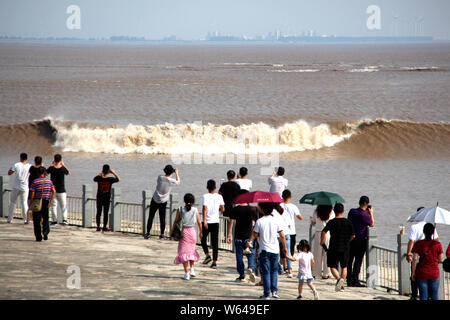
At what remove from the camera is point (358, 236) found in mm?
12969

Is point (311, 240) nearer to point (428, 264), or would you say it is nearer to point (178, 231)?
point (178, 231)

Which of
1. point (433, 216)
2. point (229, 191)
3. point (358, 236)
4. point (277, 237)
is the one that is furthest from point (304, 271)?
point (229, 191)

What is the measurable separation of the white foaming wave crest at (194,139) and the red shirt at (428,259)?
104 ft

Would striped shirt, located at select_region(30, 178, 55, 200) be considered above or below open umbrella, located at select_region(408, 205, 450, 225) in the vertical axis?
above

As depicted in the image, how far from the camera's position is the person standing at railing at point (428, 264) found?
10.7 meters

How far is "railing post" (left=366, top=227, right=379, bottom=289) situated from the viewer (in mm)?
13004

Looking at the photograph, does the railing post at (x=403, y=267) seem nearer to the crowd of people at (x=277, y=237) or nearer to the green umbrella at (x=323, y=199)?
the crowd of people at (x=277, y=237)

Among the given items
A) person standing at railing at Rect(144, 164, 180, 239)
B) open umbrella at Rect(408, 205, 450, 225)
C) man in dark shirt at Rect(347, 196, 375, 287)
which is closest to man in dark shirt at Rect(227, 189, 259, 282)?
man in dark shirt at Rect(347, 196, 375, 287)

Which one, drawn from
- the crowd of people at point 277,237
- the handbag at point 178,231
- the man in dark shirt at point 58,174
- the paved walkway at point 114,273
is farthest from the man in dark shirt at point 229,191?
the man in dark shirt at point 58,174

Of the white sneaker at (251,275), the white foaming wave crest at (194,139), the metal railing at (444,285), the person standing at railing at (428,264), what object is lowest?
the metal railing at (444,285)

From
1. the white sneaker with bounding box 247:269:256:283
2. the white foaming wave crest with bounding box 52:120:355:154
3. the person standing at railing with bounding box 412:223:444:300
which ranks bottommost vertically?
the white sneaker with bounding box 247:269:256:283

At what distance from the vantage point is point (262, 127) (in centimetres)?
5038

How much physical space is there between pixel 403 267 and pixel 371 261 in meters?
0.71

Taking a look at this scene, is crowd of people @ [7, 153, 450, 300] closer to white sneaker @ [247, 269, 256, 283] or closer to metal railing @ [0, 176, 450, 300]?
white sneaker @ [247, 269, 256, 283]
